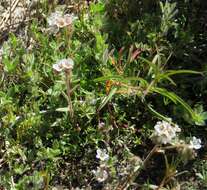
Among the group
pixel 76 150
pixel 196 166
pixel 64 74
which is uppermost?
pixel 64 74

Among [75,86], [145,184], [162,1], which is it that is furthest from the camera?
[162,1]

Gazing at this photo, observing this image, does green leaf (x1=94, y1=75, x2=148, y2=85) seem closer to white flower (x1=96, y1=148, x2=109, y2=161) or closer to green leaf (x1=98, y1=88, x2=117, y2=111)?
green leaf (x1=98, y1=88, x2=117, y2=111)

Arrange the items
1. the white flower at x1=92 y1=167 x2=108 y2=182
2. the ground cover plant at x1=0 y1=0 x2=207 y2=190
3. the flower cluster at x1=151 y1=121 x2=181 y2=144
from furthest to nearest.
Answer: the ground cover plant at x1=0 y1=0 x2=207 y2=190, the white flower at x1=92 y1=167 x2=108 y2=182, the flower cluster at x1=151 y1=121 x2=181 y2=144

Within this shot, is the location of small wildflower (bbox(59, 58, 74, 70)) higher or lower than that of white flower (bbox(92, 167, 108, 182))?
higher

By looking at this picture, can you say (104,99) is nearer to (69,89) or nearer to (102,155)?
(69,89)

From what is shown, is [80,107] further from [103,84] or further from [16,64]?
[16,64]

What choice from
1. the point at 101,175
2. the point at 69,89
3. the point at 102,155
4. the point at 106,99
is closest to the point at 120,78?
the point at 106,99

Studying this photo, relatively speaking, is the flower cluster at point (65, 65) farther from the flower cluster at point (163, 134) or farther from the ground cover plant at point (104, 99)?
the flower cluster at point (163, 134)

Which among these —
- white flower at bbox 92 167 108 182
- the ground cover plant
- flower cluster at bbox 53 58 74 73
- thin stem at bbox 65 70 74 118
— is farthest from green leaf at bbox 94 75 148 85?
white flower at bbox 92 167 108 182

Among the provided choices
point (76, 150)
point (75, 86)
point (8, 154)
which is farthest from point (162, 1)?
point (8, 154)
